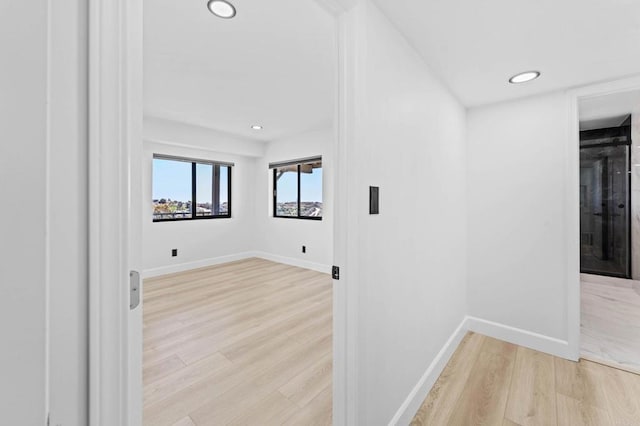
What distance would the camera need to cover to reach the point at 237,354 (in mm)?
2189

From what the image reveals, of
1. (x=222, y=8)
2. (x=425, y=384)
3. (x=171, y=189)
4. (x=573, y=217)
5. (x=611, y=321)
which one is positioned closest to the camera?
(x=222, y=8)

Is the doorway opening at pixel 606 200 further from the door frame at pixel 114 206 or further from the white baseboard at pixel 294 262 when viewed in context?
the door frame at pixel 114 206

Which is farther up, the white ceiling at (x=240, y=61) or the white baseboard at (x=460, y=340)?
the white ceiling at (x=240, y=61)

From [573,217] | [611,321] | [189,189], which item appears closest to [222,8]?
[573,217]

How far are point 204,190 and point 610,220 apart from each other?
647 cm

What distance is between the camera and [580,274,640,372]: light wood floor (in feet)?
7.13

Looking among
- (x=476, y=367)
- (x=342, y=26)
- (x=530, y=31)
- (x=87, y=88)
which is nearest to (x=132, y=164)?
(x=87, y=88)

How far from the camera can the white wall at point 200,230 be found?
13.9ft

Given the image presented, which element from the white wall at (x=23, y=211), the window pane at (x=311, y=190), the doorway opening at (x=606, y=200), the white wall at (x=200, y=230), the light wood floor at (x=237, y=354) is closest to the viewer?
the white wall at (x=23, y=211)

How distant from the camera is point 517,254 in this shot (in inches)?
95.1

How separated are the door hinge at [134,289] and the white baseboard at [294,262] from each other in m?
3.98

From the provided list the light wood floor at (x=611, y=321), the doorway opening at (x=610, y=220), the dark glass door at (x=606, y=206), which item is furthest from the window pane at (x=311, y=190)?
the dark glass door at (x=606, y=206)

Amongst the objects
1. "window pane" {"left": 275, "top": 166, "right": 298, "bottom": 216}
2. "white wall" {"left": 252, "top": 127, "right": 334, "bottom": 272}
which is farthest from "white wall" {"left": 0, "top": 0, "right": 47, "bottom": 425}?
"window pane" {"left": 275, "top": 166, "right": 298, "bottom": 216}

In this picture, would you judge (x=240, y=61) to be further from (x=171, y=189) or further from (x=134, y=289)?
(x=171, y=189)
